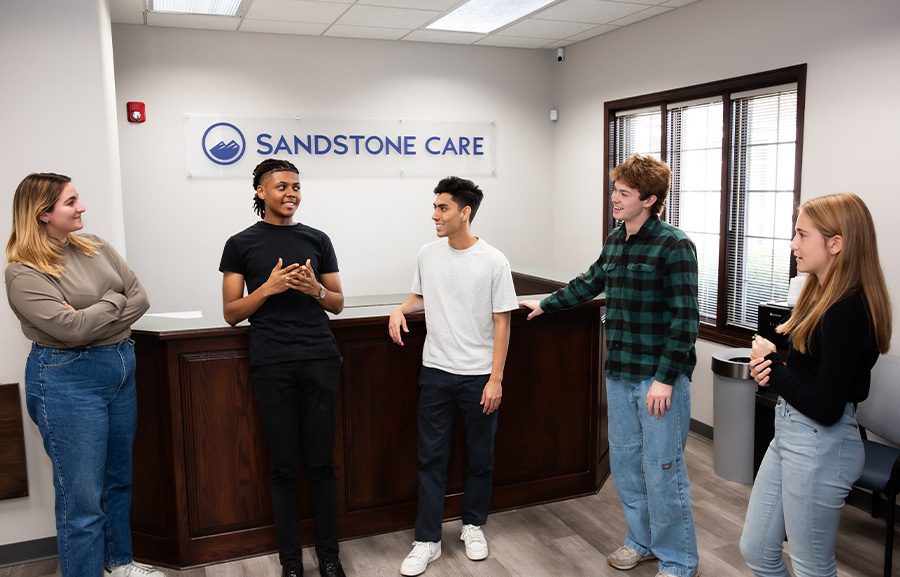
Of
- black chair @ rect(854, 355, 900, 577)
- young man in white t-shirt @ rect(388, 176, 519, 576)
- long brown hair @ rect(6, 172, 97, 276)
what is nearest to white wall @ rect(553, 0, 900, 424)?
black chair @ rect(854, 355, 900, 577)

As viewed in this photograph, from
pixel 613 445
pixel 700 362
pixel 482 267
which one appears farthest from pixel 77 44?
pixel 700 362

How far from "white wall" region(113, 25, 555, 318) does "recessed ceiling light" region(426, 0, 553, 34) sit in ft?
1.73

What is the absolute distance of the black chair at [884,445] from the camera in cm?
250

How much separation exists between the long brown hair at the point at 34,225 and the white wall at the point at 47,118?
1.70 ft

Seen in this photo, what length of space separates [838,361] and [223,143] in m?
4.06

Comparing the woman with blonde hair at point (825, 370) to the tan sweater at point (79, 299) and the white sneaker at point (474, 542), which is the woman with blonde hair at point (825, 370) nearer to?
the white sneaker at point (474, 542)

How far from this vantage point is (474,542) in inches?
109

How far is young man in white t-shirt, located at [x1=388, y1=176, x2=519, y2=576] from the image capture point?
2.56 meters

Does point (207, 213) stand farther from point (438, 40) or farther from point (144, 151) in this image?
point (438, 40)

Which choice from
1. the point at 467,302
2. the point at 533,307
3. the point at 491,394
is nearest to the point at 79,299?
the point at 467,302

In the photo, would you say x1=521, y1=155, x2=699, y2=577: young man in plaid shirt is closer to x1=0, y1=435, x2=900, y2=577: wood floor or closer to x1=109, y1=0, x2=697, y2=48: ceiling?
x1=0, y1=435, x2=900, y2=577: wood floor

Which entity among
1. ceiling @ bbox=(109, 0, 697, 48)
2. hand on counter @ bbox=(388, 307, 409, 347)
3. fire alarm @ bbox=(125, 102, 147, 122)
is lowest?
hand on counter @ bbox=(388, 307, 409, 347)

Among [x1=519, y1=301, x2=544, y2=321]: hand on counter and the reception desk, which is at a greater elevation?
[x1=519, y1=301, x2=544, y2=321]: hand on counter

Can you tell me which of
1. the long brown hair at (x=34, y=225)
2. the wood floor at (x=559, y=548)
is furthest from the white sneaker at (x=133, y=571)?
the long brown hair at (x=34, y=225)
